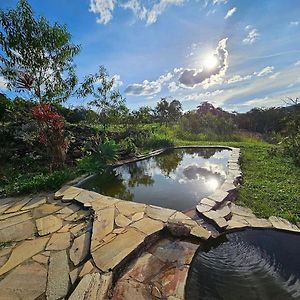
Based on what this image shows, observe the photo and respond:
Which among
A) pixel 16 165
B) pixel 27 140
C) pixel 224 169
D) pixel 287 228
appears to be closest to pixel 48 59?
pixel 27 140

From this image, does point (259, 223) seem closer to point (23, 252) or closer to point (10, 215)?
point (23, 252)

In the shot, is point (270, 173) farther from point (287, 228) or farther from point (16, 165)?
point (16, 165)

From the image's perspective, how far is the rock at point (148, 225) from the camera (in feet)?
8.37

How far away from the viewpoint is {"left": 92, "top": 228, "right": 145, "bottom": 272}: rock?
1.99m

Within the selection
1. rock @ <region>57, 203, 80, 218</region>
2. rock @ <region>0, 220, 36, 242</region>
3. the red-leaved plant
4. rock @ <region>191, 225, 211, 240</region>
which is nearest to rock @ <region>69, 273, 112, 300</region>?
rock @ <region>191, 225, 211, 240</region>

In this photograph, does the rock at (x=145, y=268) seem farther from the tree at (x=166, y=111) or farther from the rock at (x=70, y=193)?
the tree at (x=166, y=111)

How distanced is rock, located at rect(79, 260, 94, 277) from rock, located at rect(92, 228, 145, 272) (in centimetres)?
6

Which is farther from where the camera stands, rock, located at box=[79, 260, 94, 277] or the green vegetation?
the green vegetation

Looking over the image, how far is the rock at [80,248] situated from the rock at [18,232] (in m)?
0.69

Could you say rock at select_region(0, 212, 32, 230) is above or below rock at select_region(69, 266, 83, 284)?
above

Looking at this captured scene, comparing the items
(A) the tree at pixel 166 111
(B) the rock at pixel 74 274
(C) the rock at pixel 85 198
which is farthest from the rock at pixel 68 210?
(A) the tree at pixel 166 111

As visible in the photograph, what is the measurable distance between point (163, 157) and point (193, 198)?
4126 mm

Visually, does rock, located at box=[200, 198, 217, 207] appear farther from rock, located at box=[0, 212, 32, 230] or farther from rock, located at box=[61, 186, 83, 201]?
rock, located at box=[0, 212, 32, 230]

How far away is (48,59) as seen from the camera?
5.20 metres
